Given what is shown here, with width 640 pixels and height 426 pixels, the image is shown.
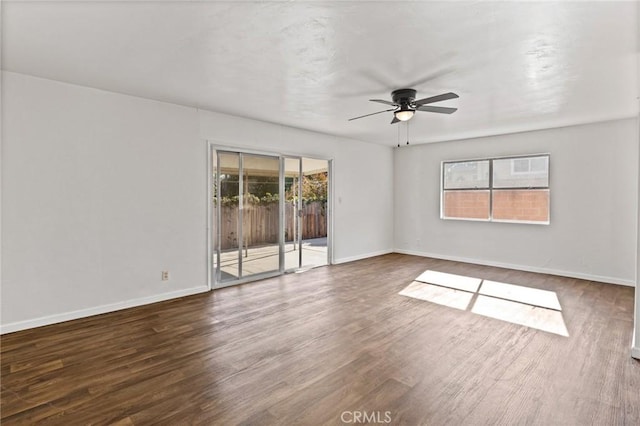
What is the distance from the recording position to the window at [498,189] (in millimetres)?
5754

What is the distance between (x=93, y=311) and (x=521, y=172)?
23.4ft

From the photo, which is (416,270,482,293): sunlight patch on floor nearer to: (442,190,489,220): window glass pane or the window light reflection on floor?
the window light reflection on floor

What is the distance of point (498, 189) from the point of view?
6.24m

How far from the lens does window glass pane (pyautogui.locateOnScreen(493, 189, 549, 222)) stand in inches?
225

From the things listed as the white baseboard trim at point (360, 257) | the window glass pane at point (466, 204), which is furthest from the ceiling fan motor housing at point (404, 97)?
the window glass pane at point (466, 204)

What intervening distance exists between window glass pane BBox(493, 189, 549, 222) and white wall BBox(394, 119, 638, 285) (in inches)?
6.0

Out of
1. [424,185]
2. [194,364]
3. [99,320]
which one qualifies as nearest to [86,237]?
[99,320]

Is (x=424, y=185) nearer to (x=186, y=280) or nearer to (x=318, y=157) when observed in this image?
(x=318, y=157)

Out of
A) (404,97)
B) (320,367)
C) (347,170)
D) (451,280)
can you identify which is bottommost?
(320,367)

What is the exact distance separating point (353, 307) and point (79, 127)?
3.79m

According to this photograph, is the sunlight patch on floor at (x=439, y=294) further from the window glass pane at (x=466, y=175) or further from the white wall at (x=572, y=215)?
the window glass pane at (x=466, y=175)

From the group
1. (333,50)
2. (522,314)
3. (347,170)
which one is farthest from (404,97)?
(347,170)

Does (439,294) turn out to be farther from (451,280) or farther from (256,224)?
(256,224)

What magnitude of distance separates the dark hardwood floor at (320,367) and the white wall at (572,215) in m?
1.35
